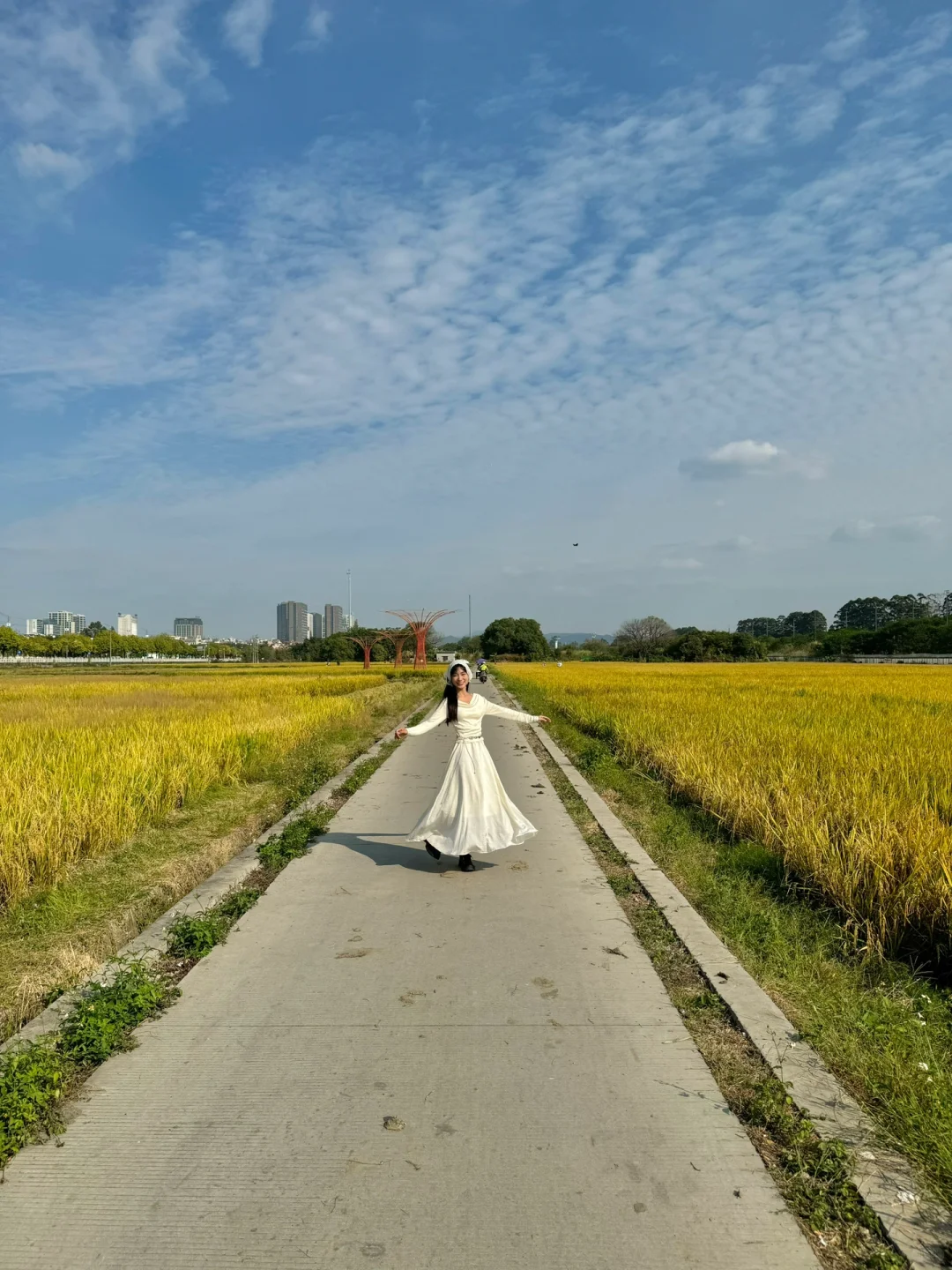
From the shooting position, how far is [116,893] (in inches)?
236

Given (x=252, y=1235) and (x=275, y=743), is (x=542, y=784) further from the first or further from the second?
(x=252, y=1235)

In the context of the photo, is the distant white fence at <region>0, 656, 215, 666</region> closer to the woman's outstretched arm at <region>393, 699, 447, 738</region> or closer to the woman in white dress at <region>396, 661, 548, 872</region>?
the woman's outstretched arm at <region>393, 699, 447, 738</region>

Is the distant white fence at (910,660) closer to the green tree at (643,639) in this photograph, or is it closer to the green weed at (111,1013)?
the green tree at (643,639)

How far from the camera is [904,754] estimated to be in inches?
369

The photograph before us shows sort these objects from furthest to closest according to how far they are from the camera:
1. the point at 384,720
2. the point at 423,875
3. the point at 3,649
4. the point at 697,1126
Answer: the point at 3,649 → the point at 384,720 → the point at 423,875 → the point at 697,1126

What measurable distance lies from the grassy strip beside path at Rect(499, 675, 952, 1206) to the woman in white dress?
1329 mm

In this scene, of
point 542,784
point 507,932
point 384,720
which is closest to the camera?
point 507,932

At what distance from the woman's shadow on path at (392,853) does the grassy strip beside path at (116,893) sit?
0.97 meters

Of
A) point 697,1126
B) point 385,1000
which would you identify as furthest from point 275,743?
point 697,1126

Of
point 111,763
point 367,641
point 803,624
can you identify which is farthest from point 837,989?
point 803,624

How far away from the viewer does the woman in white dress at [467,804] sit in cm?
666

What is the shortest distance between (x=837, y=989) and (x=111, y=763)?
7.97 meters

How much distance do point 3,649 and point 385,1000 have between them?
140317 mm

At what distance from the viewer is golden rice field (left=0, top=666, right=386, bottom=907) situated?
6730 mm
